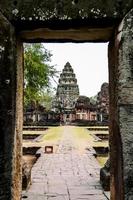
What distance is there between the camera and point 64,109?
49188 millimetres

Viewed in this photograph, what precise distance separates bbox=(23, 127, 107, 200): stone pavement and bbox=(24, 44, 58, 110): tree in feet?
32.9

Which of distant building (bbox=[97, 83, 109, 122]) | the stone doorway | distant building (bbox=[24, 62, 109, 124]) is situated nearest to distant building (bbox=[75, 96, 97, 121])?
distant building (bbox=[24, 62, 109, 124])

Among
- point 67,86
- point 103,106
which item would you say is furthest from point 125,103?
point 67,86

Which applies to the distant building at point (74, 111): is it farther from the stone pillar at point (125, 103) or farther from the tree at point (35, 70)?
the stone pillar at point (125, 103)

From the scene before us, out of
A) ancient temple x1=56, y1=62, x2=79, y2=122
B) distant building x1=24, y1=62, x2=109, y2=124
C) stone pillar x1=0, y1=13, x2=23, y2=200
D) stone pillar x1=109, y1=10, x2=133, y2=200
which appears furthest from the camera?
ancient temple x1=56, y1=62, x2=79, y2=122

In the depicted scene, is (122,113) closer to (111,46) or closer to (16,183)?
(111,46)

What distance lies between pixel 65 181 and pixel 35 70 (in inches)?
521

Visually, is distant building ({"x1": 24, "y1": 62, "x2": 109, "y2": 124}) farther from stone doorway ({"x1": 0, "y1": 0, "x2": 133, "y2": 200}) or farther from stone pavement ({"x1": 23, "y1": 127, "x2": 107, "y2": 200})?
stone doorway ({"x1": 0, "y1": 0, "x2": 133, "y2": 200})

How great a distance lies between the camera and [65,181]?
7.34 meters

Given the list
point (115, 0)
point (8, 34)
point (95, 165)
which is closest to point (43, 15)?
point (8, 34)

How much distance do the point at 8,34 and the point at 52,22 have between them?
0.43 m

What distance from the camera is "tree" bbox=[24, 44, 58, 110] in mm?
20102

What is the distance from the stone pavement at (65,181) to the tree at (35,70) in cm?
1004

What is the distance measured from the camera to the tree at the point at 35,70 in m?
20.1
